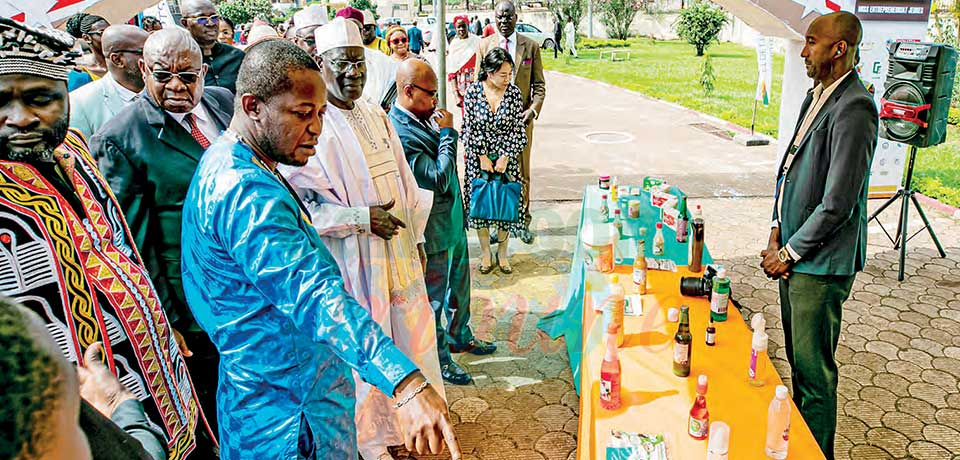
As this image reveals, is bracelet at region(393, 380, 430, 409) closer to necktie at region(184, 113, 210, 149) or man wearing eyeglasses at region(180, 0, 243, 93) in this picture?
necktie at region(184, 113, 210, 149)

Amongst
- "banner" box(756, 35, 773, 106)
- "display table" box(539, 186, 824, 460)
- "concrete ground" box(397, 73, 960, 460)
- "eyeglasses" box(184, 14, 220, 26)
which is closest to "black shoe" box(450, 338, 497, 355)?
"concrete ground" box(397, 73, 960, 460)

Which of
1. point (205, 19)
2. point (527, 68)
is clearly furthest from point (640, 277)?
point (205, 19)

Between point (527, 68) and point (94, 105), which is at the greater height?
point (94, 105)

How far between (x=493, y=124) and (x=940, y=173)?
21.5ft

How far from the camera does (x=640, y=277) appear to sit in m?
3.59

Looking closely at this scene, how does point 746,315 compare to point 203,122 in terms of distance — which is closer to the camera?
point 203,122

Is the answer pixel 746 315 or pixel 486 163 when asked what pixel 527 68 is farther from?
pixel 746 315

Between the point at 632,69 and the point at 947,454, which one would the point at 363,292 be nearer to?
the point at 947,454

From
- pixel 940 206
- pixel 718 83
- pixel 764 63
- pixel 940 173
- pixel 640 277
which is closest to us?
pixel 640 277

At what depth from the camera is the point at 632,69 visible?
22359 millimetres

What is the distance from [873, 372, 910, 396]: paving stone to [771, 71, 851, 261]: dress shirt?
1495mm

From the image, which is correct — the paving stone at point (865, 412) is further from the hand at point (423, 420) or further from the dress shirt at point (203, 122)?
the dress shirt at point (203, 122)

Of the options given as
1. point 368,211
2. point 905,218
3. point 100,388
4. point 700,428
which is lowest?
point 905,218

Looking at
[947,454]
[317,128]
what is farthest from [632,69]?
[317,128]
